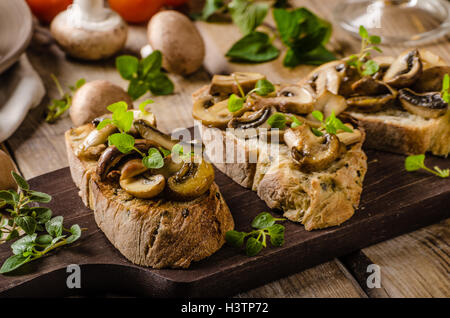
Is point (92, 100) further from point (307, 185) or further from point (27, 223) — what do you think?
point (307, 185)

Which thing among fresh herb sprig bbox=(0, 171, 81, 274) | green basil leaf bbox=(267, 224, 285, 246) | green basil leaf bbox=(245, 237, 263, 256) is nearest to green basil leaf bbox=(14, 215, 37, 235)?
fresh herb sprig bbox=(0, 171, 81, 274)

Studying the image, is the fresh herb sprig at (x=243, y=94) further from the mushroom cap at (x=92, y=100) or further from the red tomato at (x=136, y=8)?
the red tomato at (x=136, y=8)

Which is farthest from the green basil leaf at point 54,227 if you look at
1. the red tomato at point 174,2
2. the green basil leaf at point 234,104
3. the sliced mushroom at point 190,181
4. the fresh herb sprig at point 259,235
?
the red tomato at point 174,2

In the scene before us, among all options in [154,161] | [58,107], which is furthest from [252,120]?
[58,107]

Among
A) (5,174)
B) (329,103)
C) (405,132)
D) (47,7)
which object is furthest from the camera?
(47,7)

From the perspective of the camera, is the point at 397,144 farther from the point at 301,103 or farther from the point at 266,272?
the point at 266,272

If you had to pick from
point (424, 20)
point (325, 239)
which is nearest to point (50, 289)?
point (325, 239)
